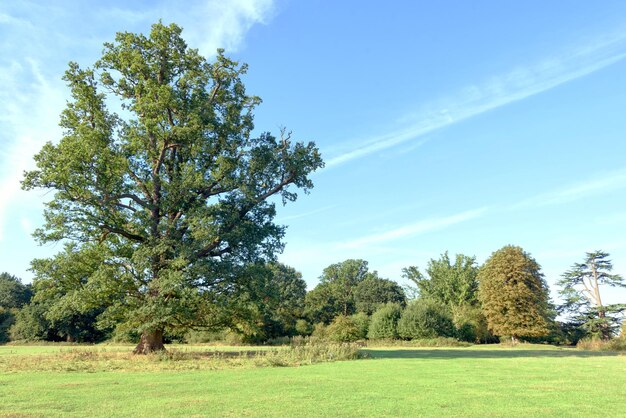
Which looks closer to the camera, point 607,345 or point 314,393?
point 314,393

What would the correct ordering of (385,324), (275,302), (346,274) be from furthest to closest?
(346,274)
(385,324)
(275,302)

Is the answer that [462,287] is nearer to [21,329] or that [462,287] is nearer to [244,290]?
[244,290]

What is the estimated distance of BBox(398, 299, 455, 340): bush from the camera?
1984 inches

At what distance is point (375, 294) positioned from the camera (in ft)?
278

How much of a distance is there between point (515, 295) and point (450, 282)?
25182 mm

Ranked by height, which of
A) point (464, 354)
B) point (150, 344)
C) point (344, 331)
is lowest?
point (464, 354)

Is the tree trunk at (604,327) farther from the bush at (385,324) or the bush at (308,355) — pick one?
the bush at (308,355)

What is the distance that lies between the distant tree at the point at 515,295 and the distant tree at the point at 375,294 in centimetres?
3099

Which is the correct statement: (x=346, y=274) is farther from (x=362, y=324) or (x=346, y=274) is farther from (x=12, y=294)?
(x=12, y=294)

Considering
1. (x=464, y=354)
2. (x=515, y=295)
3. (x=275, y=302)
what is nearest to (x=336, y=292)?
(x=515, y=295)

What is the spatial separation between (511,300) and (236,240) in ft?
129

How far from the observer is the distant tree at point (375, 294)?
83750 mm

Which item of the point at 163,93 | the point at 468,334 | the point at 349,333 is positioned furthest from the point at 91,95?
the point at 468,334

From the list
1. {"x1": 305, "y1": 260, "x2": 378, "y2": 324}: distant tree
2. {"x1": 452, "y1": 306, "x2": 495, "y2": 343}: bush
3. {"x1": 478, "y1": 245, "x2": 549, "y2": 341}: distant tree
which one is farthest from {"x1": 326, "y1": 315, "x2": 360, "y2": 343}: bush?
{"x1": 305, "y1": 260, "x2": 378, "y2": 324}: distant tree
